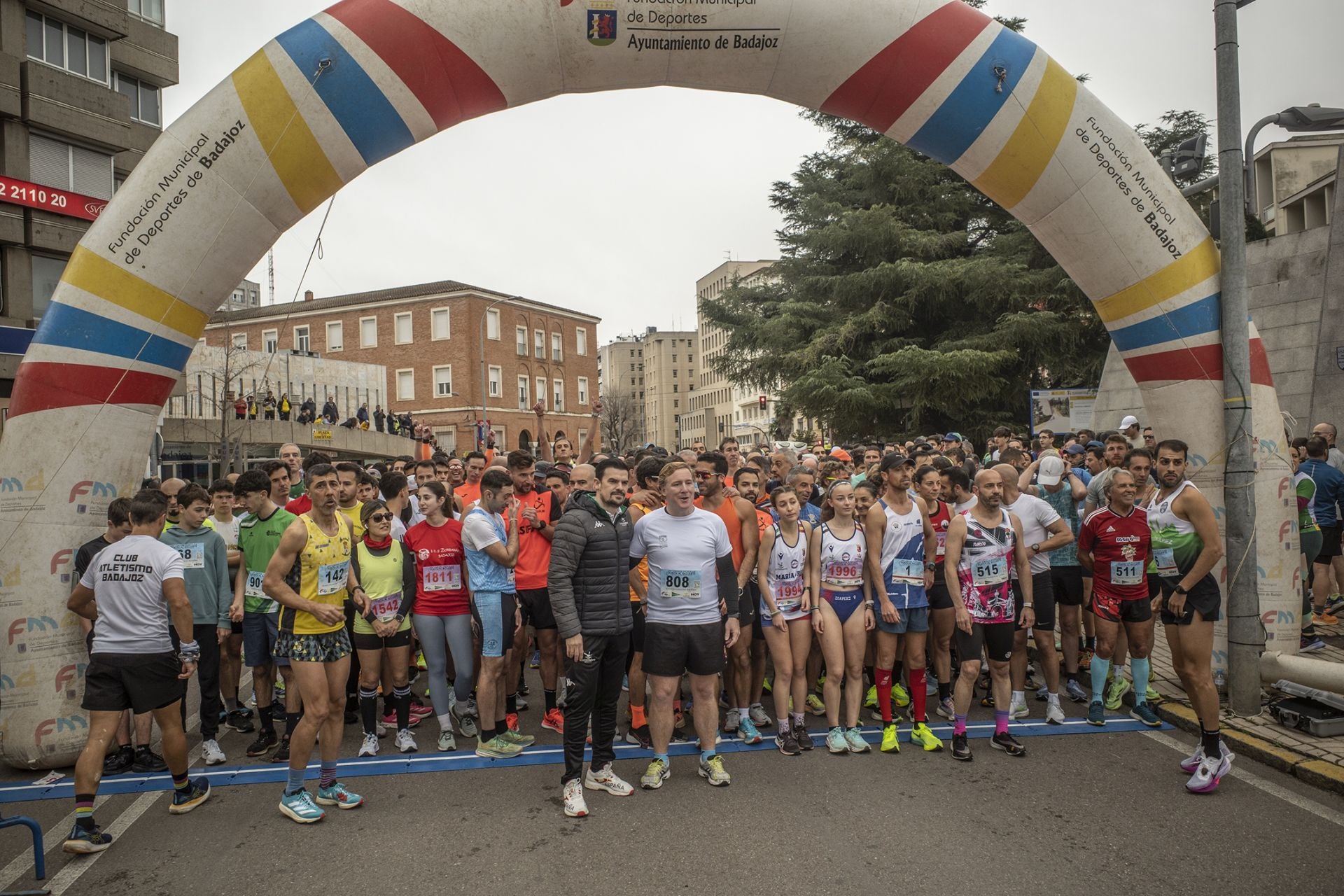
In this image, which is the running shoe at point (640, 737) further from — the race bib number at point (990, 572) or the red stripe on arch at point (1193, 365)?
the red stripe on arch at point (1193, 365)

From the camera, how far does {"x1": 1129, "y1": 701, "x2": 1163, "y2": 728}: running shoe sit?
6.43 metres

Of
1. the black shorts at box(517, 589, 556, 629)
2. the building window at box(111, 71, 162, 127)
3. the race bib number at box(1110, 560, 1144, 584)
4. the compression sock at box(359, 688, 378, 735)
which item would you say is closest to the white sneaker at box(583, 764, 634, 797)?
the black shorts at box(517, 589, 556, 629)

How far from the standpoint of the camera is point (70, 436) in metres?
6.09

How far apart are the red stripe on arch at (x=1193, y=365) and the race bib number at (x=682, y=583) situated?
14.6ft

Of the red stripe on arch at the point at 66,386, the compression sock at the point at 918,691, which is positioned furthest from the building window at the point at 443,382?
the compression sock at the point at 918,691

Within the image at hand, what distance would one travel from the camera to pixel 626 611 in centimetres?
554

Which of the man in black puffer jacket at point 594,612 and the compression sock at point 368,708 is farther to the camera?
the compression sock at point 368,708

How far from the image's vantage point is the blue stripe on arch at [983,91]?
6746mm

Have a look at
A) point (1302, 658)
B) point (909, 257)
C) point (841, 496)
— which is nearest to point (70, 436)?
point (841, 496)

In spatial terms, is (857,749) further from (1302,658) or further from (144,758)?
(144,758)

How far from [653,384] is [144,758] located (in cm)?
14311

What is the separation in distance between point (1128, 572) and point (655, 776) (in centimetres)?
392

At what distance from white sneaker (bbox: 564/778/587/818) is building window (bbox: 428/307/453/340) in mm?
53997

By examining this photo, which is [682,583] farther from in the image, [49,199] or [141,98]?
[141,98]
